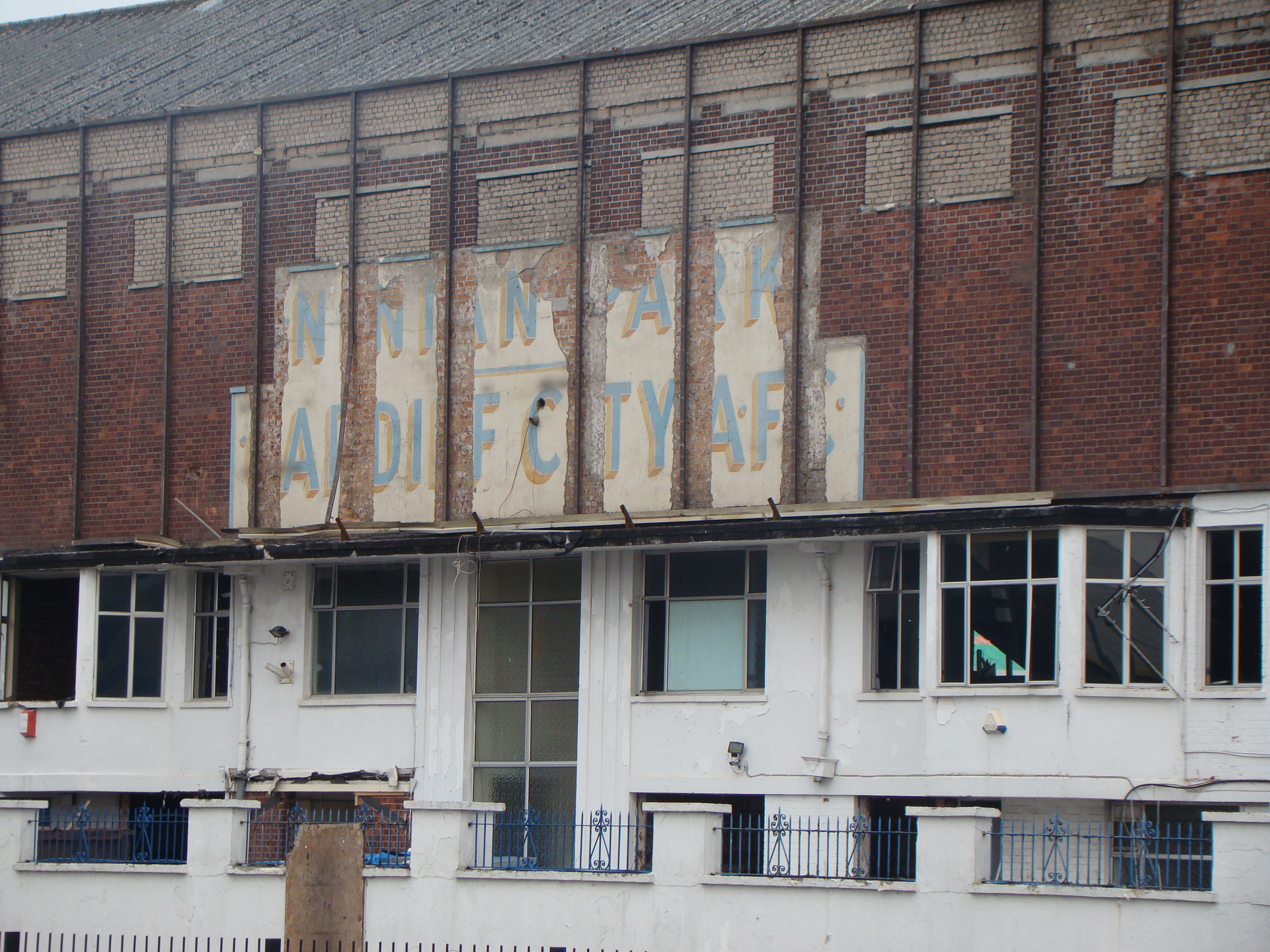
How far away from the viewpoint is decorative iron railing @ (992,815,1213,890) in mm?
15977

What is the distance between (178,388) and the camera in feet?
85.1

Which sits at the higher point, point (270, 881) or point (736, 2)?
point (736, 2)

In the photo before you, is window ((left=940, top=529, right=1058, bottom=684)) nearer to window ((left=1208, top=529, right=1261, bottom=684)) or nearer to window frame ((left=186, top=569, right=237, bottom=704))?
window ((left=1208, top=529, right=1261, bottom=684))

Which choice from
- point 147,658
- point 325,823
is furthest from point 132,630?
point 325,823

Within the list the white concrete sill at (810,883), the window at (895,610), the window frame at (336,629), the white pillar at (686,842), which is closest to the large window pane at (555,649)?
the window frame at (336,629)

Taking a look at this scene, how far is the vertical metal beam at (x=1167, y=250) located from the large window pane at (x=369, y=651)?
10.7 m

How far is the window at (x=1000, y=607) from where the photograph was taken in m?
20.2

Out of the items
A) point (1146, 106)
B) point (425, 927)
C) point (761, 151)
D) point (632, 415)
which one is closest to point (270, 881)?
point (425, 927)

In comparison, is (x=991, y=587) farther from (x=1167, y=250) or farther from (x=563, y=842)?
(x=563, y=842)

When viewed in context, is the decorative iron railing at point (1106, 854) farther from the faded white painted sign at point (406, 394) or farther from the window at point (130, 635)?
the window at point (130, 635)

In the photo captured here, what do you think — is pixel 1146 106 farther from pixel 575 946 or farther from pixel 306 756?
pixel 306 756

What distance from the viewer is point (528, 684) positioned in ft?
77.9

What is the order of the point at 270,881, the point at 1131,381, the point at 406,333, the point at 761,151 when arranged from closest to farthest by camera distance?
the point at 270,881 < the point at 1131,381 < the point at 761,151 < the point at 406,333

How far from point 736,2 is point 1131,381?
877cm
